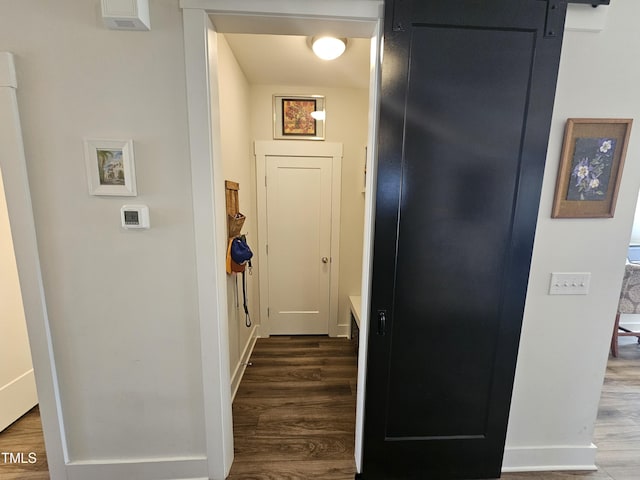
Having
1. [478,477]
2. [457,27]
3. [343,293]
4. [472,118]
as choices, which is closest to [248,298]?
[343,293]

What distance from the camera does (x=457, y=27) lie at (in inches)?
44.1

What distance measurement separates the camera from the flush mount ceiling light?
65.7 inches

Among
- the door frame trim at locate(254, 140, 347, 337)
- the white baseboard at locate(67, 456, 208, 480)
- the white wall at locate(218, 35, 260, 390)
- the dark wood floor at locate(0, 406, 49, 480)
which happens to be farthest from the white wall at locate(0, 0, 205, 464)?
the door frame trim at locate(254, 140, 347, 337)

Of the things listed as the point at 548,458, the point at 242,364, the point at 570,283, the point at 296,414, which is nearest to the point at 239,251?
the point at 242,364

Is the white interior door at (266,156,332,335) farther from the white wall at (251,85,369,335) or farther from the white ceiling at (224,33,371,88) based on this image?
the white ceiling at (224,33,371,88)

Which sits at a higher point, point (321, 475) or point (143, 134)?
point (143, 134)

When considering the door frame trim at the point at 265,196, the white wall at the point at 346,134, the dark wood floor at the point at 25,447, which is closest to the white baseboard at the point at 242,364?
the door frame trim at the point at 265,196

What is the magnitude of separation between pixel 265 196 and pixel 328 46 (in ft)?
4.66

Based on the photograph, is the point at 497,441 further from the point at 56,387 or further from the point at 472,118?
the point at 56,387

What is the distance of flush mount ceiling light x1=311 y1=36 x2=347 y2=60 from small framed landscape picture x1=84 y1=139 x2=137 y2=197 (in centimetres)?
132

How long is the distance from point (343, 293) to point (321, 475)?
5.44 feet

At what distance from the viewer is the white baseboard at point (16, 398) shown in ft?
5.54

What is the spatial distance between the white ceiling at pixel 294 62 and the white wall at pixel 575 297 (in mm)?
1209

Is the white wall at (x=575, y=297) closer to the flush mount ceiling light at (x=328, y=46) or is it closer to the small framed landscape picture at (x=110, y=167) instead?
the flush mount ceiling light at (x=328, y=46)
